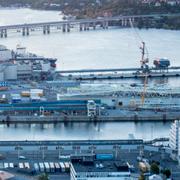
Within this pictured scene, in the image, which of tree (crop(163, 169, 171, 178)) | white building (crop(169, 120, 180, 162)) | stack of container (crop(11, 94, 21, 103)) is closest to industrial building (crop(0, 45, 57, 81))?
stack of container (crop(11, 94, 21, 103))

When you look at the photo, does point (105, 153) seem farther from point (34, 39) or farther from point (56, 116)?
point (34, 39)

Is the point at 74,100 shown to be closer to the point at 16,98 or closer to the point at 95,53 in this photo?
the point at 16,98

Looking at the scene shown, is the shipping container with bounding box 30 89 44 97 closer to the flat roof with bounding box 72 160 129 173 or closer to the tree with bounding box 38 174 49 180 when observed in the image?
the flat roof with bounding box 72 160 129 173

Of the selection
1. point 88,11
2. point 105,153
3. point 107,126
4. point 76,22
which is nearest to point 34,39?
point 76,22

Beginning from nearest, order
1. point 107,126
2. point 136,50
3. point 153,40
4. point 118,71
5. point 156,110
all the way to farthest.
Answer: point 107,126
point 156,110
point 118,71
point 136,50
point 153,40

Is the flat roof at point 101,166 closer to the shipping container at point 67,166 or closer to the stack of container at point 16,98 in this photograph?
the shipping container at point 67,166
